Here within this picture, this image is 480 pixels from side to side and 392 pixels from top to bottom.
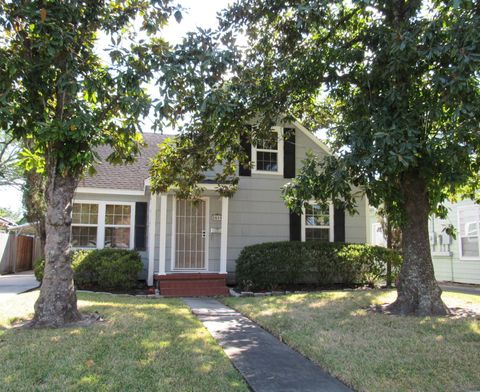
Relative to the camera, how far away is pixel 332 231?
42.7ft

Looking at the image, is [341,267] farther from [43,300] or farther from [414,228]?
[43,300]

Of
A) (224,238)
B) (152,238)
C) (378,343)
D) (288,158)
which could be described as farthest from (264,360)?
(288,158)

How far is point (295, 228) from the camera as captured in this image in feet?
42.1

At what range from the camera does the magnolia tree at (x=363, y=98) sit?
18.7 ft

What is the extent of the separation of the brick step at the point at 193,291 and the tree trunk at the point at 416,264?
15.4ft

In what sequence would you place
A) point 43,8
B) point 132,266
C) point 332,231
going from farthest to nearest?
point 332,231, point 132,266, point 43,8

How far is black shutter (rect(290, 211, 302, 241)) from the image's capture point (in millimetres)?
12766

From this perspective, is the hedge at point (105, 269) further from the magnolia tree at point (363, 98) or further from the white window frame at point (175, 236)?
the magnolia tree at point (363, 98)

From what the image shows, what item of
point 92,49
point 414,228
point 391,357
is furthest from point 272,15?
point 391,357

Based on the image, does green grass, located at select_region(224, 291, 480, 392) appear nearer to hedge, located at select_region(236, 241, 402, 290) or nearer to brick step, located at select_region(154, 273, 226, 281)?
hedge, located at select_region(236, 241, 402, 290)

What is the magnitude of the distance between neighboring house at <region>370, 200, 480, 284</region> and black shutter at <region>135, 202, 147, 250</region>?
7502 mm

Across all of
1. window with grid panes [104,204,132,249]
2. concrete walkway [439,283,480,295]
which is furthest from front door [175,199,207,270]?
concrete walkway [439,283,480,295]

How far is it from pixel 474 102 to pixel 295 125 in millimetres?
8019

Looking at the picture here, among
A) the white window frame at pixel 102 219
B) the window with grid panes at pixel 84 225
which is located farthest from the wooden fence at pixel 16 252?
the white window frame at pixel 102 219
